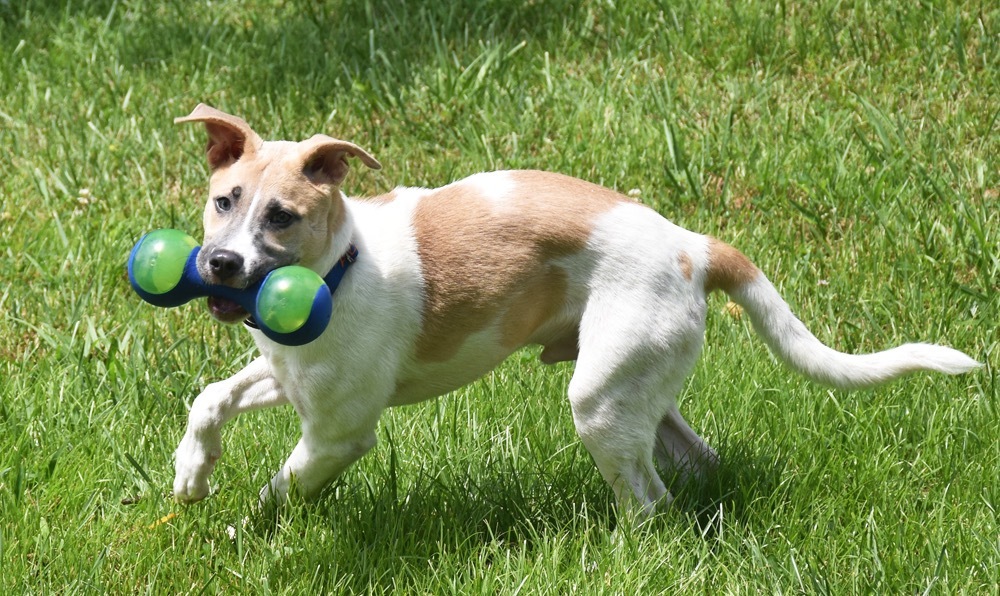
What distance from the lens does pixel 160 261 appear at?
3434 mm

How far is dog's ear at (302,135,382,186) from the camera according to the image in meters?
3.58

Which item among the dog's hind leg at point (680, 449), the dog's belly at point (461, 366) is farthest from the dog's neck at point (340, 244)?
the dog's hind leg at point (680, 449)

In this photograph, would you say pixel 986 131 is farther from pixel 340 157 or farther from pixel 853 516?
pixel 340 157

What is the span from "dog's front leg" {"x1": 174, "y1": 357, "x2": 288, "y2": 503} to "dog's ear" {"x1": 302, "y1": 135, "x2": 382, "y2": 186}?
2.08 ft

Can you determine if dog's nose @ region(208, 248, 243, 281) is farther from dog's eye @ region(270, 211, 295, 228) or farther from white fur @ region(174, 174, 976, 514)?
white fur @ region(174, 174, 976, 514)

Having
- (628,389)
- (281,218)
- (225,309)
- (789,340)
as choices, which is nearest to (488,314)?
(628,389)

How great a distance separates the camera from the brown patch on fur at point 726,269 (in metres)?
3.95

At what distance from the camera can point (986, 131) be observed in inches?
236

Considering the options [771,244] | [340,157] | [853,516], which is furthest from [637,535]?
[771,244]

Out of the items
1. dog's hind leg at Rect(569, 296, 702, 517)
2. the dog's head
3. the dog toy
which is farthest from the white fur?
the dog toy

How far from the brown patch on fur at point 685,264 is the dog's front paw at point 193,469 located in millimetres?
1602

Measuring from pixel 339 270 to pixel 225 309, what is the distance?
419mm

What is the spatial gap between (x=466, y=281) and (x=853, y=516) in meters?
1.48

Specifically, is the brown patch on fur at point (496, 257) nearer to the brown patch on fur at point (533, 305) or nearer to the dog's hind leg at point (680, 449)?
the brown patch on fur at point (533, 305)
